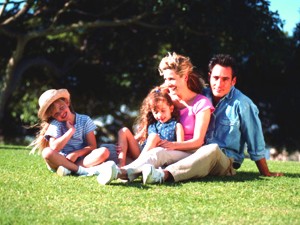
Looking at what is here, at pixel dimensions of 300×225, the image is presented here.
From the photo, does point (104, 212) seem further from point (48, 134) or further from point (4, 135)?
point (4, 135)

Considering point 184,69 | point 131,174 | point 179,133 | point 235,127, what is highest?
point 184,69

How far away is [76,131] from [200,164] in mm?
1699

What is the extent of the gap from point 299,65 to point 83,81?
9215 millimetres

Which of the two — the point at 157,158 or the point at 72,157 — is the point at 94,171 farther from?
the point at 157,158

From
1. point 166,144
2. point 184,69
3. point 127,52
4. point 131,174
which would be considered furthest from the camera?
point 127,52

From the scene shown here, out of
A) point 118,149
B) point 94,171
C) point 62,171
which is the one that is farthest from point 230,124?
point 62,171

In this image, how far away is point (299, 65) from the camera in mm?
23406

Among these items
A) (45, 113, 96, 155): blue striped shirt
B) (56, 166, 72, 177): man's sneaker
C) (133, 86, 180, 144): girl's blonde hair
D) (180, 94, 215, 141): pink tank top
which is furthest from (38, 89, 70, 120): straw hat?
(180, 94, 215, 141): pink tank top

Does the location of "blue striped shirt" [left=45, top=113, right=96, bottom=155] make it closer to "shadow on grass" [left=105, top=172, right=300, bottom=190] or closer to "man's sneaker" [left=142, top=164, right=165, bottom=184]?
"shadow on grass" [left=105, top=172, right=300, bottom=190]

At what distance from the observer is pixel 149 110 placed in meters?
6.75

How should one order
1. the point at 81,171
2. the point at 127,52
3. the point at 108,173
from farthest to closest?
the point at 127,52 → the point at 81,171 → the point at 108,173

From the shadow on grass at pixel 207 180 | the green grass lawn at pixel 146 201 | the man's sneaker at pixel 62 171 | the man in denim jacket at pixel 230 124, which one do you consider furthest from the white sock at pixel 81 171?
the man in denim jacket at pixel 230 124

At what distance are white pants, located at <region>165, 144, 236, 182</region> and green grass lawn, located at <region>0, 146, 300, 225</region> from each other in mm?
106

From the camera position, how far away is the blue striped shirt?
22.3ft
